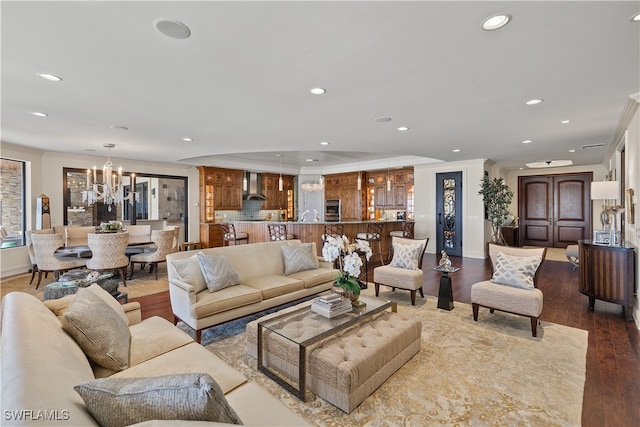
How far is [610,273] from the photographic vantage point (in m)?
3.80

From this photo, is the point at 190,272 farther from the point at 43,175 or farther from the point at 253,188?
the point at 253,188

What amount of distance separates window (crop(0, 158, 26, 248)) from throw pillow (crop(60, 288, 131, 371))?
6.18 metres

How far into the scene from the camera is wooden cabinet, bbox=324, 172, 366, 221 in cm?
1009

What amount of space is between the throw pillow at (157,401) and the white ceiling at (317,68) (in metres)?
1.97

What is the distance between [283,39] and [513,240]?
10.3 meters

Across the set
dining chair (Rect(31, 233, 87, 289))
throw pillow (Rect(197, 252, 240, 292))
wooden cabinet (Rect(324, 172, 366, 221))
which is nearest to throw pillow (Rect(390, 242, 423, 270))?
throw pillow (Rect(197, 252, 240, 292))

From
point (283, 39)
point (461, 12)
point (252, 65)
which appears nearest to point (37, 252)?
point (252, 65)

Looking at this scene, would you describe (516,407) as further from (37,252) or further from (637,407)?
(37,252)

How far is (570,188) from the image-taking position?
9422 millimetres

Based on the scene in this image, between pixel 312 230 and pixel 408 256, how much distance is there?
3.04 metres

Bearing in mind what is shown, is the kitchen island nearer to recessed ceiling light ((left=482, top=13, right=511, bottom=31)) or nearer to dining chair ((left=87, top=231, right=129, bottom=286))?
dining chair ((left=87, top=231, right=129, bottom=286))

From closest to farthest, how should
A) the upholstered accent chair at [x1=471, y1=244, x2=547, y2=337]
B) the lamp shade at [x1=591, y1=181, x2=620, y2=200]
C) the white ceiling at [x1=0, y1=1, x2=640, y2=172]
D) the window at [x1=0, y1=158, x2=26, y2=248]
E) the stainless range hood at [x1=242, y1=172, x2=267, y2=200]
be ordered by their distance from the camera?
1. the white ceiling at [x1=0, y1=1, x2=640, y2=172]
2. the upholstered accent chair at [x1=471, y1=244, x2=547, y2=337]
3. the lamp shade at [x1=591, y1=181, x2=620, y2=200]
4. the window at [x1=0, y1=158, x2=26, y2=248]
5. the stainless range hood at [x1=242, y1=172, x2=267, y2=200]

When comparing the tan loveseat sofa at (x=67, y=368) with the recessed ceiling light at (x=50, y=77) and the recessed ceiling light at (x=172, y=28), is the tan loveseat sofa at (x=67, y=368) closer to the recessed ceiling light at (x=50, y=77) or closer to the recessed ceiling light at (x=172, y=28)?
the recessed ceiling light at (x=172, y=28)

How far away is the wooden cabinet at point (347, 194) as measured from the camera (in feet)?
33.1
